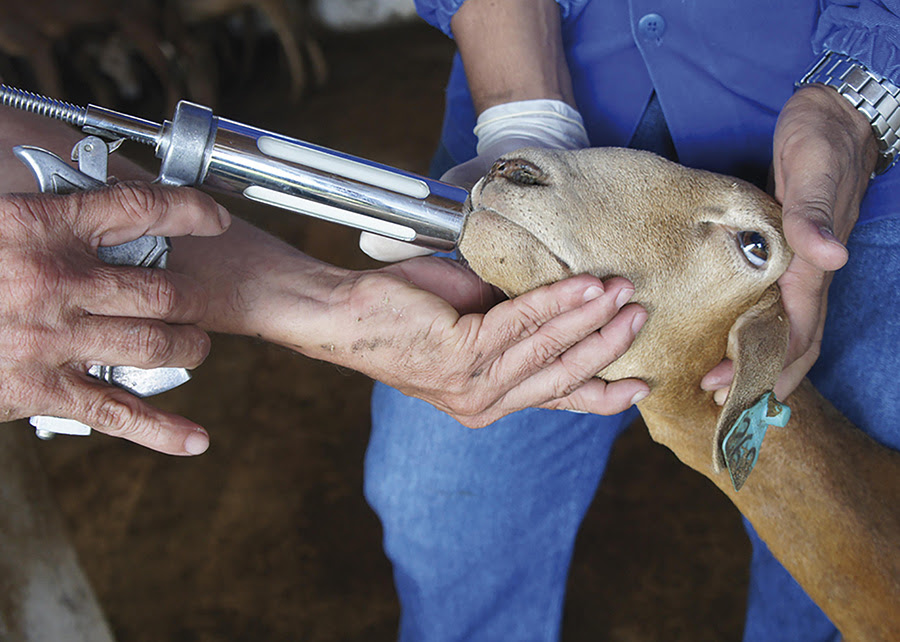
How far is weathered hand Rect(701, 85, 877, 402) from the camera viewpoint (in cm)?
121

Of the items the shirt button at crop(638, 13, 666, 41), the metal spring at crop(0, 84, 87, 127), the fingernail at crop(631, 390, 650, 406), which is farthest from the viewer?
the shirt button at crop(638, 13, 666, 41)

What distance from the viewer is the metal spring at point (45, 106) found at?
1.04 metres

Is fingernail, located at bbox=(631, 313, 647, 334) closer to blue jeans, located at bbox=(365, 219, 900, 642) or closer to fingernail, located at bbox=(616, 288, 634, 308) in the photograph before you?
fingernail, located at bbox=(616, 288, 634, 308)

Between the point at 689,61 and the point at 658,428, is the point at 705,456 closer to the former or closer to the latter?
the point at 658,428

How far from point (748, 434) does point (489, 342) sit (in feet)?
1.45

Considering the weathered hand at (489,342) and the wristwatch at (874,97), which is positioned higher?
A: the wristwatch at (874,97)

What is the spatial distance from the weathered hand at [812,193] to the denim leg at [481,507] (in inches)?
18.2

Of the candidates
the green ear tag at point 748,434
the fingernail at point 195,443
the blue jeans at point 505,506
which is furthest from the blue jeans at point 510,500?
the fingernail at point 195,443

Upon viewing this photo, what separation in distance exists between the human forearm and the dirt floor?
1769 millimetres

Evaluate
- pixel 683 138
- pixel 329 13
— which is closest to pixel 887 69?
pixel 683 138

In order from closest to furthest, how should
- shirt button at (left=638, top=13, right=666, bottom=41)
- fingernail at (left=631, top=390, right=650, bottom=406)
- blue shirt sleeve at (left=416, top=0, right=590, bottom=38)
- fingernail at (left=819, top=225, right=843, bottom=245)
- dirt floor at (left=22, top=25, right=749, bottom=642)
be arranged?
fingernail at (left=819, top=225, right=843, bottom=245)
fingernail at (left=631, top=390, right=650, bottom=406)
shirt button at (left=638, top=13, right=666, bottom=41)
blue shirt sleeve at (left=416, top=0, right=590, bottom=38)
dirt floor at (left=22, top=25, right=749, bottom=642)

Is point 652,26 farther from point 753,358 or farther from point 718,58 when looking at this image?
point 753,358

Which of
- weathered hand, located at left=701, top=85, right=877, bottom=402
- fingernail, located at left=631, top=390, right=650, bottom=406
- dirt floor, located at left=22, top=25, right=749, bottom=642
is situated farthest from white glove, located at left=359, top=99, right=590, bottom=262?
dirt floor, located at left=22, top=25, right=749, bottom=642

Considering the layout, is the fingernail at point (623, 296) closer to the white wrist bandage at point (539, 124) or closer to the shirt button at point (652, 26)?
the white wrist bandage at point (539, 124)
